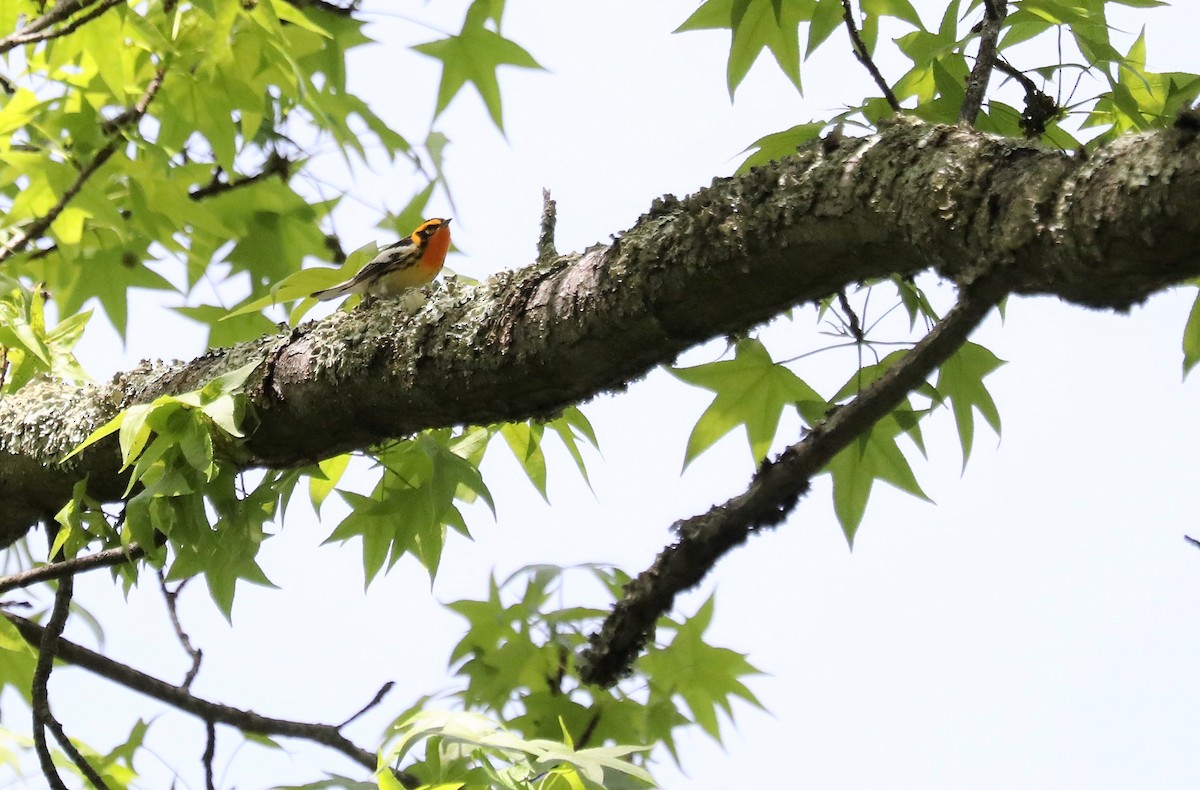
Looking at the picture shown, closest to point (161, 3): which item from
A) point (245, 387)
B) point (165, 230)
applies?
point (165, 230)

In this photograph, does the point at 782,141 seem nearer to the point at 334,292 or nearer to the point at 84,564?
the point at 334,292

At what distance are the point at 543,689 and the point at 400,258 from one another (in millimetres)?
1164

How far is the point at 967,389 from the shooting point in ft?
6.80

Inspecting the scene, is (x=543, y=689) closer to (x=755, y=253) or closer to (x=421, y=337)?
(x=421, y=337)

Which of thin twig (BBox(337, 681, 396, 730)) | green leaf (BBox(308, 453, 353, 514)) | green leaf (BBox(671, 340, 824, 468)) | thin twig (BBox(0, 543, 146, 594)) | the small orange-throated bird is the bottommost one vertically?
thin twig (BBox(337, 681, 396, 730))

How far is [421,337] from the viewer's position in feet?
5.97

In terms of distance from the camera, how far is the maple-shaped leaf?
2.39 metres

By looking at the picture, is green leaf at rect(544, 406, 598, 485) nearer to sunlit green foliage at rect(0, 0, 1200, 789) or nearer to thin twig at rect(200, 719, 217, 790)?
sunlit green foliage at rect(0, 0, 1200, 789)

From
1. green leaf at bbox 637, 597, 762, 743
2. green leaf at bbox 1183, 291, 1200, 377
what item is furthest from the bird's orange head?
green leaf at bbox 1183, 291, 1200, 377

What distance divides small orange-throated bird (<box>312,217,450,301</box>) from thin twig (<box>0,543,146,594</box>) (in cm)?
65

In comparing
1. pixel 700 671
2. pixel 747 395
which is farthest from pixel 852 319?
A: pixel 700 671

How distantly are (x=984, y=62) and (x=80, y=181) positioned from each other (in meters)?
1.79

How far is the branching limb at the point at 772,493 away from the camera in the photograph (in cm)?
132

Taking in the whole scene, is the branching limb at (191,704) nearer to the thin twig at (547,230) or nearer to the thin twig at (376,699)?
the thin twig at (376,699)
